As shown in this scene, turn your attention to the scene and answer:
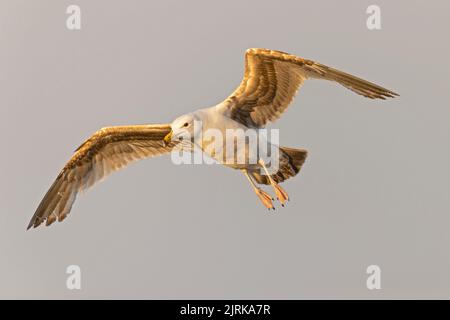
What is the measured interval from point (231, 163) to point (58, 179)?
3705mm

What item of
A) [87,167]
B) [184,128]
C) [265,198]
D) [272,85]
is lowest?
[265,198]

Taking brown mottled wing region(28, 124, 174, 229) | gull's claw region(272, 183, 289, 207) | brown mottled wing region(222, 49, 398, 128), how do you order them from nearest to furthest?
brown mottled wing region(222, 49, 398, 128)
gull's claw region(272, 183, 289, 207)
brown mottled wing region(28, 124, 174, 229)

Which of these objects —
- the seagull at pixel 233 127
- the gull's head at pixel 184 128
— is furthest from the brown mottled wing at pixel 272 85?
the gull's head at pixel 184 128

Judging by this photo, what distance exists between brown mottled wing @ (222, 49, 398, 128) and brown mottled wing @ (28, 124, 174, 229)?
198cm

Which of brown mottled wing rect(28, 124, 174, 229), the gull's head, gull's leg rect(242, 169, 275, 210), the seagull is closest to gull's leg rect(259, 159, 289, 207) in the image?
the seagull

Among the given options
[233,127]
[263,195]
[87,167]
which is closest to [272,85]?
[233,127]

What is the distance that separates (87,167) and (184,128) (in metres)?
3.08

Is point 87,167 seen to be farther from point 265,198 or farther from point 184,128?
point 265,198

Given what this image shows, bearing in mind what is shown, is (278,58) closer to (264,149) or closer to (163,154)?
(264,149)

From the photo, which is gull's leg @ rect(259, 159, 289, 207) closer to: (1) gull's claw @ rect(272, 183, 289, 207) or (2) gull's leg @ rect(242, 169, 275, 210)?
(1) gull's claw @ rect(272, 183, 289, 207)

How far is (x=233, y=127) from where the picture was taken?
13203mm

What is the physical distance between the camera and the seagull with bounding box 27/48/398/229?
42.0 ft

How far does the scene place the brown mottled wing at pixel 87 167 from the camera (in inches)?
587

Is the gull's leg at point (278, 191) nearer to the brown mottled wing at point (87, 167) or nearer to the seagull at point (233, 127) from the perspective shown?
the seagull at point (233, 127)
